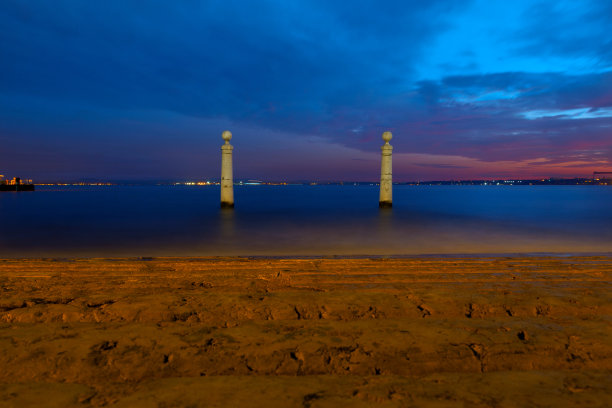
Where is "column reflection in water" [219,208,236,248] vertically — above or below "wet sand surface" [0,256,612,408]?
below

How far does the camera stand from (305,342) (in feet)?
9.05

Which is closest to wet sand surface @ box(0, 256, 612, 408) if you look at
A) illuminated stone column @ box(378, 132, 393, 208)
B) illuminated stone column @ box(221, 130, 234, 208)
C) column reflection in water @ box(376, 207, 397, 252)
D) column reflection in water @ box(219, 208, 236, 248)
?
column reflection in water @ box(376, 207, 397, 252)

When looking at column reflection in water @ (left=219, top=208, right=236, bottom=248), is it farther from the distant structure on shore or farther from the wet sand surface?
the distant structure on shore

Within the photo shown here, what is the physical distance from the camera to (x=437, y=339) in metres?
2.81

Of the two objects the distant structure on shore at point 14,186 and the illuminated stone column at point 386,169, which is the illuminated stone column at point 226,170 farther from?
the distant structure on shore at point 14,186

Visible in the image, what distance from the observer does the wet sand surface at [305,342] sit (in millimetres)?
2139

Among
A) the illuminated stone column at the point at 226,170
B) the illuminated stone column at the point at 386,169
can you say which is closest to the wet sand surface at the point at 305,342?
the illuminated stone column at the point at 226,170

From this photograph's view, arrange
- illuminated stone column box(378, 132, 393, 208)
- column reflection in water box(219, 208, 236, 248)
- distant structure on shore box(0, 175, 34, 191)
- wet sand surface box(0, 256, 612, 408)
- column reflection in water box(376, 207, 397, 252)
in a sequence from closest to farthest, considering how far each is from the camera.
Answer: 1. wet sand surface box(0, 256, 612, 408)
2. column reflection in water box(376, 207, 397, 252)
3. column reflection in water box(219, 208, 236, 248)
4. illuminated stone column box(378, 132, 393, 208)
5. distant structure on shore box(0, 175, 34, 191)

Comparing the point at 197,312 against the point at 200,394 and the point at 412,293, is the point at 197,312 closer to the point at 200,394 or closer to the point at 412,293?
the point at 200,394

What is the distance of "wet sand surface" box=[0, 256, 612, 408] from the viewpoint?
84.2 inches

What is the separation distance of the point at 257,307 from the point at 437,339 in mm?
1677

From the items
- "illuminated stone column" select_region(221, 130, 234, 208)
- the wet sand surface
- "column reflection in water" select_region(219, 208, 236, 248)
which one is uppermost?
"illuminated stone column" select_region(221, 130, 234, 208)

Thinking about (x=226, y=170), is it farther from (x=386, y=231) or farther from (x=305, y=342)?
(x=305, y=342)

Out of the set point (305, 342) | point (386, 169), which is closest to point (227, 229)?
point (386, 169)
